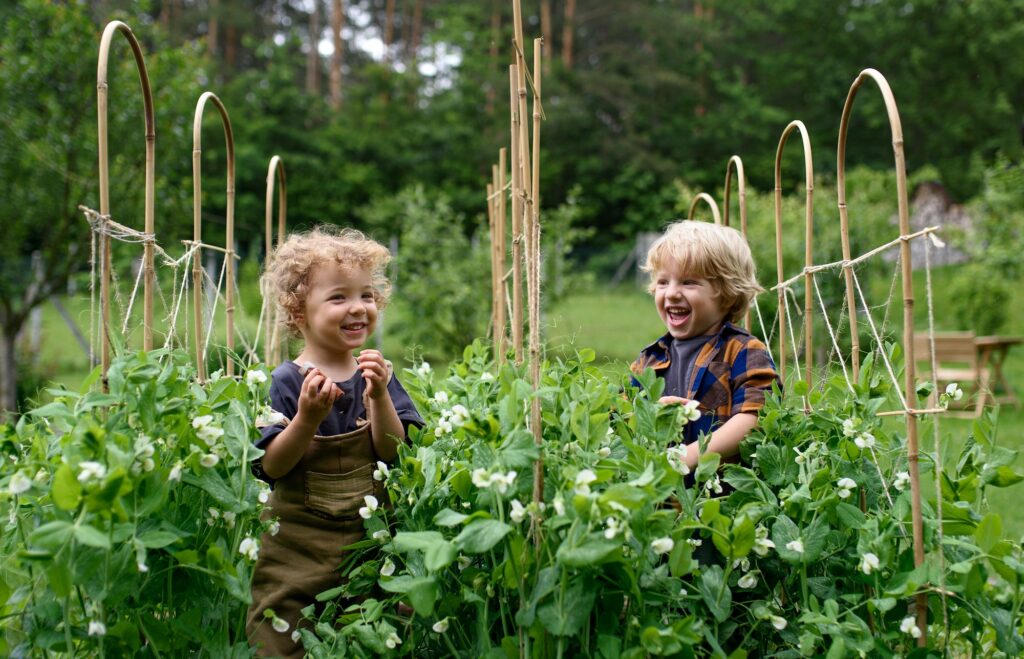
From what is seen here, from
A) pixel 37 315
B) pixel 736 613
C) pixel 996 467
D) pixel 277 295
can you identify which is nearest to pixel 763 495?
pixel 736 613

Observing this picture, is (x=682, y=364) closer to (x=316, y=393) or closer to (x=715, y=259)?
(x=715, y=259)

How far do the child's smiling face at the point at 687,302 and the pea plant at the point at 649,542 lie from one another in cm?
40

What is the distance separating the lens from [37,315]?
12.6 meters

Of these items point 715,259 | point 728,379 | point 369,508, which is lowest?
point 369,508

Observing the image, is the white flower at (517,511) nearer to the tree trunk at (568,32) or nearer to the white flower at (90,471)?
the white flower at (90,471)

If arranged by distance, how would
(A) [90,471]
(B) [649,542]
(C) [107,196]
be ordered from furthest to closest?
(C) [107,196] → (B) [649,542] → (A) [90,471]

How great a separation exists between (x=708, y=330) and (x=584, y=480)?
1.14m

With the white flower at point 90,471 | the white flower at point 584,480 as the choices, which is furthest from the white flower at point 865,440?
the white flower at point 90,471

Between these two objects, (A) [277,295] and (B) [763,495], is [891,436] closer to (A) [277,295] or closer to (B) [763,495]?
(B) [763,495]

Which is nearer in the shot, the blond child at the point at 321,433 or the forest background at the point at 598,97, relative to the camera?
the blond child at the point at 321,433

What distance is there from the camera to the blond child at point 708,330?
2490mm

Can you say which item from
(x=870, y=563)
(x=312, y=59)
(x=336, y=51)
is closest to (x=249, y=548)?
(x=870, y=563)

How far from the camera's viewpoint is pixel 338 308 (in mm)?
2395

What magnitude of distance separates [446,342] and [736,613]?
920cm
